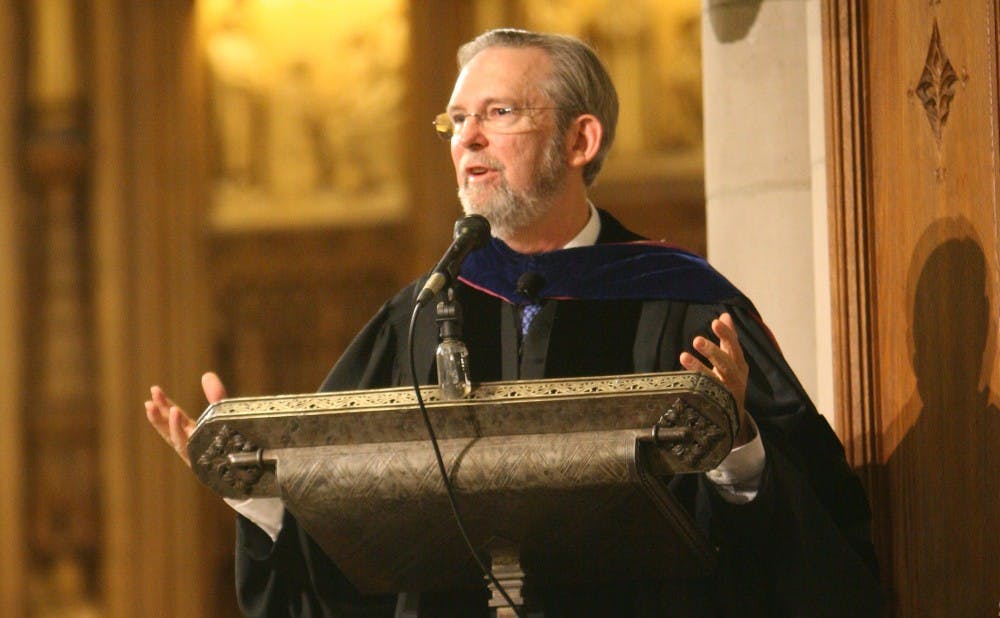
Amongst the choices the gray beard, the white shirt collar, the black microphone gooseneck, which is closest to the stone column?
the white shirt collar

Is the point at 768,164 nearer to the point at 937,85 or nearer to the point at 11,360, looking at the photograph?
the point at 937,85

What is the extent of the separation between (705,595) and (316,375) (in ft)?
13.5

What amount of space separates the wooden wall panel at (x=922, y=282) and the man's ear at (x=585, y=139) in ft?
1.87

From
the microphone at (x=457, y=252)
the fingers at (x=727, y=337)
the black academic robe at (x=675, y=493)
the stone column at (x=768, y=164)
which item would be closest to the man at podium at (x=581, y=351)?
the black academic robe at (x=675, y=493)

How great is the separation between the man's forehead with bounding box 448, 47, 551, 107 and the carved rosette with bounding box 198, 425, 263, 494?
42.8 inches

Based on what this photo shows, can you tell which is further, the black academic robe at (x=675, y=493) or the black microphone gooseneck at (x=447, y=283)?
the black academic robe at (x=675, y=493)

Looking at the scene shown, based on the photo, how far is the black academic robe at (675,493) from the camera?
3.30m

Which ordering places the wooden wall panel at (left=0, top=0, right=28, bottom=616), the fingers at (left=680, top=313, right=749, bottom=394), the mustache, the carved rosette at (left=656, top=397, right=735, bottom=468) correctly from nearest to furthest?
the carved rosette at (left=656, top=397, right=735, bottom=468)
the fingers at (left=680, top=313, right=749, bottom=394)
the mustache
the wooden wall panel at (left=0, top=0, right=28, bottom=616)

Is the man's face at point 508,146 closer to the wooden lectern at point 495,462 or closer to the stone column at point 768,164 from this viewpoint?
the wooden lectern at point 495,462

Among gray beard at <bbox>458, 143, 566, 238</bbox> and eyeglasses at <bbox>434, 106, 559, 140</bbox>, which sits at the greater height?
eyeglasses at <bbox>434, 106, 559, 140</bbox>

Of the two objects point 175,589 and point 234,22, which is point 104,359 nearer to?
point 175,589

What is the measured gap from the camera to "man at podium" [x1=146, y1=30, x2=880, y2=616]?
3307mm

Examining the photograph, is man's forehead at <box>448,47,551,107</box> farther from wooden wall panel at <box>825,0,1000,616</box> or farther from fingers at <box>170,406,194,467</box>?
fingers at <box>170,406,194,467</box>

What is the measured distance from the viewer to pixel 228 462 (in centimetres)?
296
